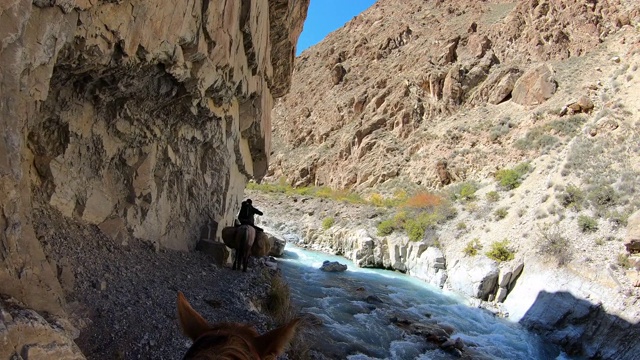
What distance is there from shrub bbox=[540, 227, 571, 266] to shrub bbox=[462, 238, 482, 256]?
269cm

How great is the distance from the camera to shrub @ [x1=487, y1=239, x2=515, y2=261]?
15.2 meters

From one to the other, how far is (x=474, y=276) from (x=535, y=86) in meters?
22.0

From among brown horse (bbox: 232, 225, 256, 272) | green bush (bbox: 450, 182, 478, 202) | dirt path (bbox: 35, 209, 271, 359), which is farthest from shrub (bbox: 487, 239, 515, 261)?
dirt path (bbox: 35, 209, 271, 359)

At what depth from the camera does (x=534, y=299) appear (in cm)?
1267

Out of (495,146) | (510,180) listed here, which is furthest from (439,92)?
(510,180)

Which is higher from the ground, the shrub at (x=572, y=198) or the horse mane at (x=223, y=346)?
the shrub at (x=572, y=198)

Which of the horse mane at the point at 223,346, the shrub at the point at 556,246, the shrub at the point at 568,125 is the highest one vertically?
the shrub at the point at 568,125

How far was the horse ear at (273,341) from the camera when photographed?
7.40 ft

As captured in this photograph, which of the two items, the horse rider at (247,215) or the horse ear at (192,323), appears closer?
the horse ear at (192,323)

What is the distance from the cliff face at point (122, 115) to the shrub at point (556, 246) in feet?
33.1

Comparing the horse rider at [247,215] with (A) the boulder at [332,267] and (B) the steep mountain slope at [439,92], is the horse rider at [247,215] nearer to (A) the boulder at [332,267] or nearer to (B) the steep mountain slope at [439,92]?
(A) the boulder at [332,267]

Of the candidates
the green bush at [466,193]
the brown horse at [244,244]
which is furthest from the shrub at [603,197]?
the brown horse at [244,244]

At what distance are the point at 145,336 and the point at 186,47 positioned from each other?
13.3 ft

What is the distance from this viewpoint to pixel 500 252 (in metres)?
15.5
